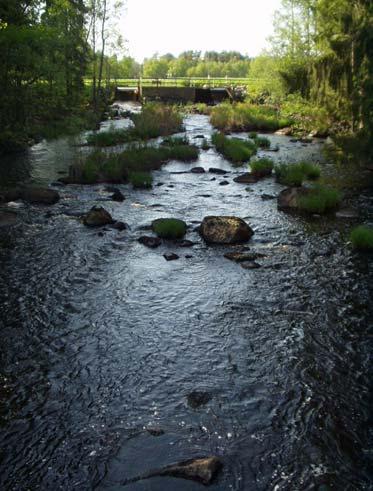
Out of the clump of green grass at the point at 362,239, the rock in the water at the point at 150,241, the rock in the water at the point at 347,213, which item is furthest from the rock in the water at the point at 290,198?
the rock in the water at the point at 150,241

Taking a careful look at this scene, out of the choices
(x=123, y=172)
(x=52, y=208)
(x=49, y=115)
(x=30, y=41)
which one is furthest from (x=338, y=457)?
(x=49, y=115)

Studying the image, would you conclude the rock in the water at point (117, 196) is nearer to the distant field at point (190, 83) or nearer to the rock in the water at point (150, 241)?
the rock in the water at point (150, 241)

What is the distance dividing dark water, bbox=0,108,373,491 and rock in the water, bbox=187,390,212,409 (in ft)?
0.29

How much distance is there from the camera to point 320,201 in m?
16.4

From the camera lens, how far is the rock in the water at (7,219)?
49.9 feet

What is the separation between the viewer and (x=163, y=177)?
73.4ft

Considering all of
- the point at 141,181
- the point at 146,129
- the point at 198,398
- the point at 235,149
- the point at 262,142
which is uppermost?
the point at 146,129

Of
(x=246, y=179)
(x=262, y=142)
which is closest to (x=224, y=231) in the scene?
(x=246, y=179)

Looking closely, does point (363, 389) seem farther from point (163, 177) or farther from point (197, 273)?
point (163, 177)

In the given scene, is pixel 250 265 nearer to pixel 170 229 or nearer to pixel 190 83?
pixel 170 229

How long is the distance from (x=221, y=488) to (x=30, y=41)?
911 inches

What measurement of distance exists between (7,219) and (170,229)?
5407mm

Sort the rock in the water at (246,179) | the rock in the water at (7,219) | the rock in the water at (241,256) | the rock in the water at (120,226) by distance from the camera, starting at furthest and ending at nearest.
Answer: the rock in the water at (246,179) < the rock in the water at (7,219) < the rock in the water at (120,226) < the rock in the water at (241,256)

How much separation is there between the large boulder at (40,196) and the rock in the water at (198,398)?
40.4ft
